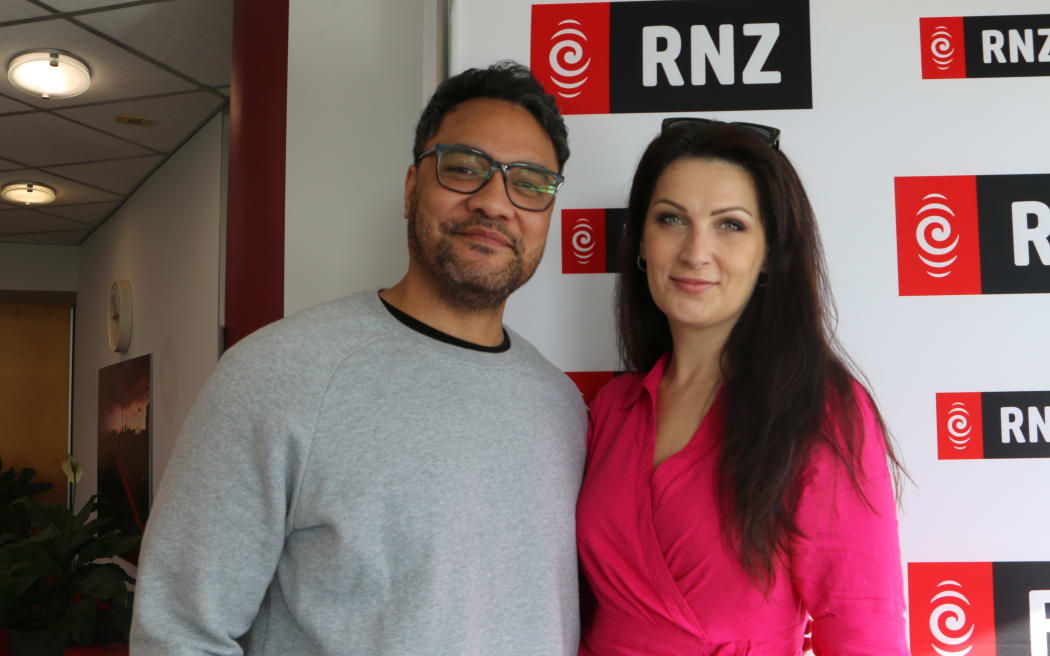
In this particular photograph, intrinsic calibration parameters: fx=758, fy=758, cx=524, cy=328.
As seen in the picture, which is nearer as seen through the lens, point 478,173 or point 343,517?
point 343,517

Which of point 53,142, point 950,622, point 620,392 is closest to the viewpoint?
point 620,392

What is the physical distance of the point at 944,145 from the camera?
68.1 inches

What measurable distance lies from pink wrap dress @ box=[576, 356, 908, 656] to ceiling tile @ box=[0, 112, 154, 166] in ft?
13.2

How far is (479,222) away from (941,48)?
3.97ft

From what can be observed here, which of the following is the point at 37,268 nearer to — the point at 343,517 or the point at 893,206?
the point at 343,517

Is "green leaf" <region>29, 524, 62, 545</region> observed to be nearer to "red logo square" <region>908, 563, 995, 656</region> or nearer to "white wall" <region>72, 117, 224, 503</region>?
"white wall" <region>72, 117, 224, 503</region>

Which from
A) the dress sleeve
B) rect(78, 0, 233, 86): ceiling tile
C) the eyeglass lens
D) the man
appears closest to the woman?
the dress sleeve

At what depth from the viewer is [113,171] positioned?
16.2 feet

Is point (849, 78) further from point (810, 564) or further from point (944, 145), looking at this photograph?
point (810, 564)

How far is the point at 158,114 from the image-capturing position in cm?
394

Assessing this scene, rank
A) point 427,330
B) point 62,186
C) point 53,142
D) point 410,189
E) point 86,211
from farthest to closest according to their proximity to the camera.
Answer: point 86,211 → point 62,186 → point 53,142 → point 410,189 → point 427,330

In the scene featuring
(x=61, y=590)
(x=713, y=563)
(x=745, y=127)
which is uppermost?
(x=745, y=127)

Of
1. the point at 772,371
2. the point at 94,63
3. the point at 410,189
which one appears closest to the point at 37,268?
the point at 94,63

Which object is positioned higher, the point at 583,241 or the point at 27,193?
the point at 27,193
